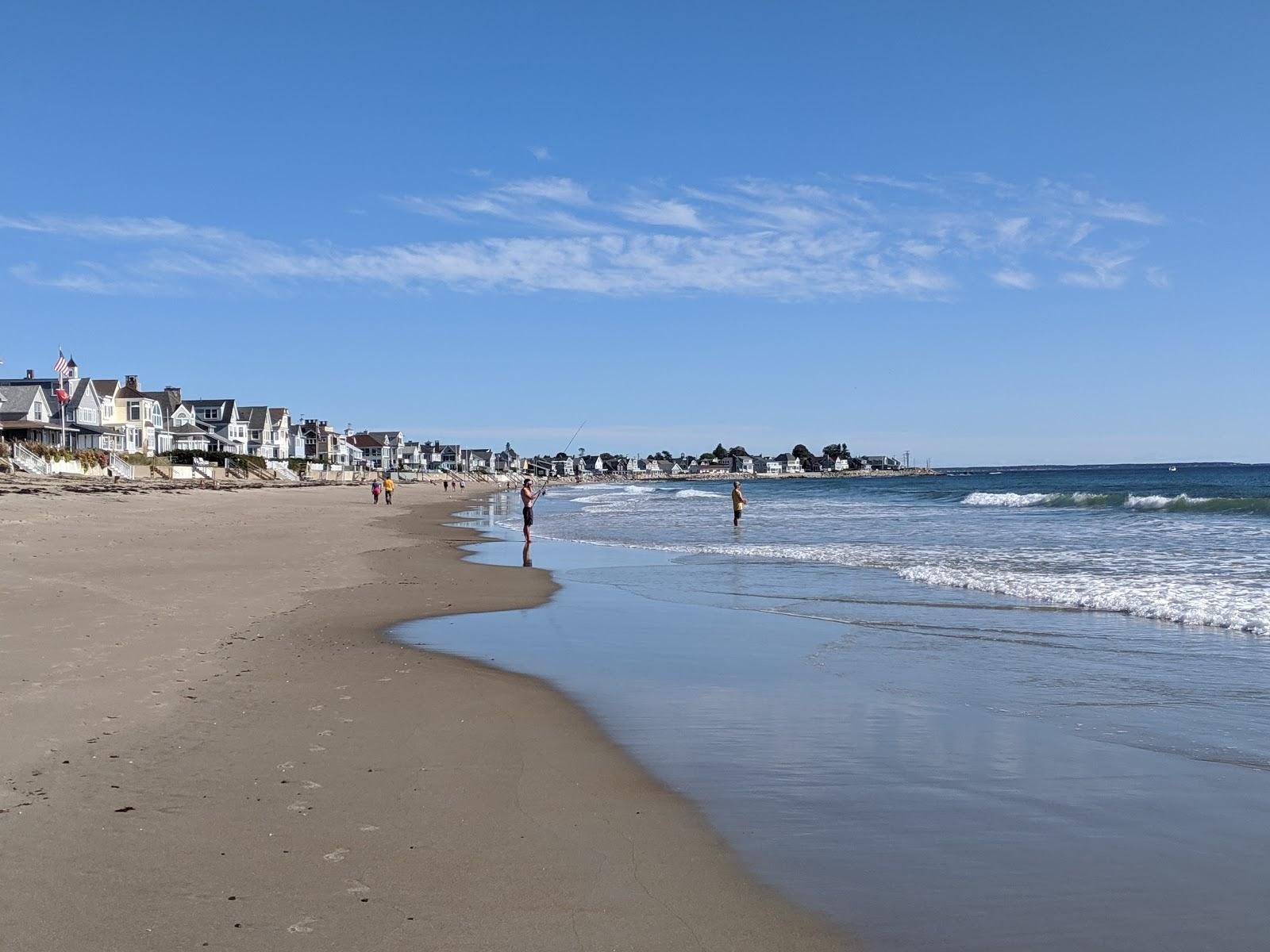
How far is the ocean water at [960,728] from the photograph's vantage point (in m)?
3.74

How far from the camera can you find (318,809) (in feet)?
14.9

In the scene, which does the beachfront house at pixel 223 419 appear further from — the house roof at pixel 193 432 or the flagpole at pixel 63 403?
the flagpole at pixel 63 403

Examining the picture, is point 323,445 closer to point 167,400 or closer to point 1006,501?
point 167,400

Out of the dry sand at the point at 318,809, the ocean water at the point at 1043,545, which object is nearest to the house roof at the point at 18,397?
the ocean water at the point at 1043,545

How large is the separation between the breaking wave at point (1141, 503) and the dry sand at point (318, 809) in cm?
3647

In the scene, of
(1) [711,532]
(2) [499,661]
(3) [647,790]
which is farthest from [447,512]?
(3) [647,790]

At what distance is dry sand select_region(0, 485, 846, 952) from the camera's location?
3.42 metres

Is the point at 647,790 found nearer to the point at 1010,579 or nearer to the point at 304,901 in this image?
the point at 304,901

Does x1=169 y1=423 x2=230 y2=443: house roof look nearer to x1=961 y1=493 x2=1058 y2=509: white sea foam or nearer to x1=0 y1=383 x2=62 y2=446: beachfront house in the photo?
x1=0 y1=383 x2=62 y2=446: beachfront house

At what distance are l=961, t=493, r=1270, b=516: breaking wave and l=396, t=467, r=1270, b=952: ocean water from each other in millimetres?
25752

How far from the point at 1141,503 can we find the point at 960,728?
44043 mm

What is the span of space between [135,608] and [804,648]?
6927mm

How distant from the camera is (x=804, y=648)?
946cm

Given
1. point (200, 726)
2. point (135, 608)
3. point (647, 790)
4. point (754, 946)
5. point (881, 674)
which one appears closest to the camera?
point (754, 946)
